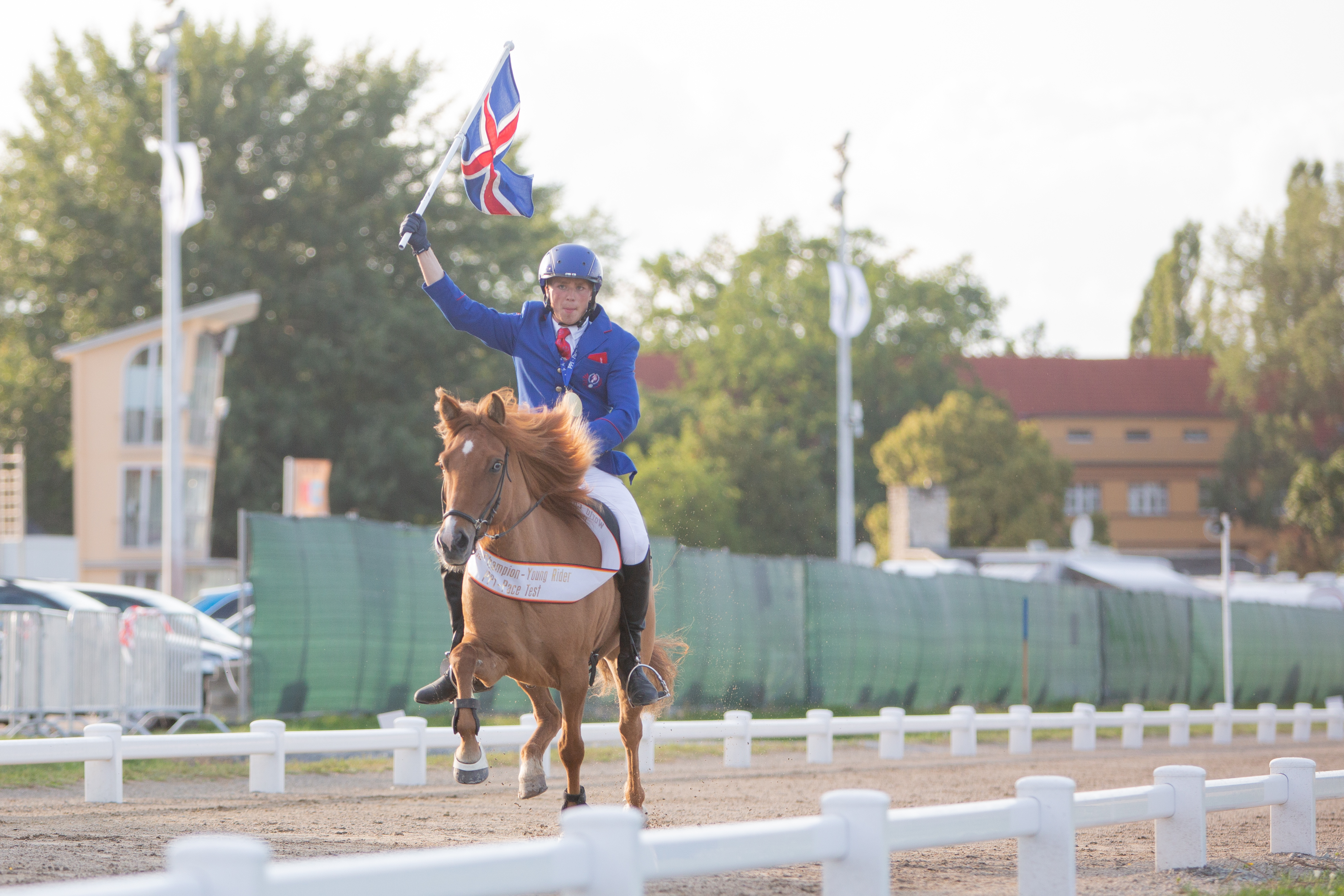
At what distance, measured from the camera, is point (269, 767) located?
12.1m

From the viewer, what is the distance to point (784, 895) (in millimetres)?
6730

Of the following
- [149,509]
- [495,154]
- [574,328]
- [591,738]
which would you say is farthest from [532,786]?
[149,509]

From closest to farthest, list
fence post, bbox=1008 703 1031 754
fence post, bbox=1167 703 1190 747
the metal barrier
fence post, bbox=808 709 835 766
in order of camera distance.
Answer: the metal barrier
fence post, bbox=808 709 835 766
fence post, bbox=1008 703 1031 754
fence post, bbox=1167 703 1190 747

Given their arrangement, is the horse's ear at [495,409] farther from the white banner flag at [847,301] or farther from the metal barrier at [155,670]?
the white banner flag at [847,301]

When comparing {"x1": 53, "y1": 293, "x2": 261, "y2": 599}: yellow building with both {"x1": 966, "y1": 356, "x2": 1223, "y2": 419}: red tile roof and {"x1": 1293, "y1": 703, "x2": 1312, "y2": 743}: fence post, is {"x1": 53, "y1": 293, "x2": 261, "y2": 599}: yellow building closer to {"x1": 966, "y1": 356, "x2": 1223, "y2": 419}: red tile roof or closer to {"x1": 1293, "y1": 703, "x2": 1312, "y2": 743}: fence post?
{"x1": 1293, "y1": 703, "x2": 1312, "y2": 743}: fence post

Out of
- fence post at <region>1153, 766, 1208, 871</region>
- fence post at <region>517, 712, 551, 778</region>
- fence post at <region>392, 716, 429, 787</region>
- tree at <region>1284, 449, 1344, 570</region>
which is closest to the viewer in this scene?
fence post at <region>1153, 766, 1208, 871</region>

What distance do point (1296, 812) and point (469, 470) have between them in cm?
494

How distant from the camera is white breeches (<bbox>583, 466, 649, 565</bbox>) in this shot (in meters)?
8.70

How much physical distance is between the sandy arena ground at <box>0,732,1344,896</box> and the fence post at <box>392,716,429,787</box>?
0.24 meters

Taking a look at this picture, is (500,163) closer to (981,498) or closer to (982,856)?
(982,856)

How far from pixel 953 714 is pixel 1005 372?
3019 inches

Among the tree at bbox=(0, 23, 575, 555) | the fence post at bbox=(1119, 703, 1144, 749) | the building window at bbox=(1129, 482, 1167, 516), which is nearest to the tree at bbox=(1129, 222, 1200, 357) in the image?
the building window at bbox=(1129, 482, 1167, 516)

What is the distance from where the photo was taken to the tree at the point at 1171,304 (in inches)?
3802

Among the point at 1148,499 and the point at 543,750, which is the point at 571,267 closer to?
the point at 543,750
